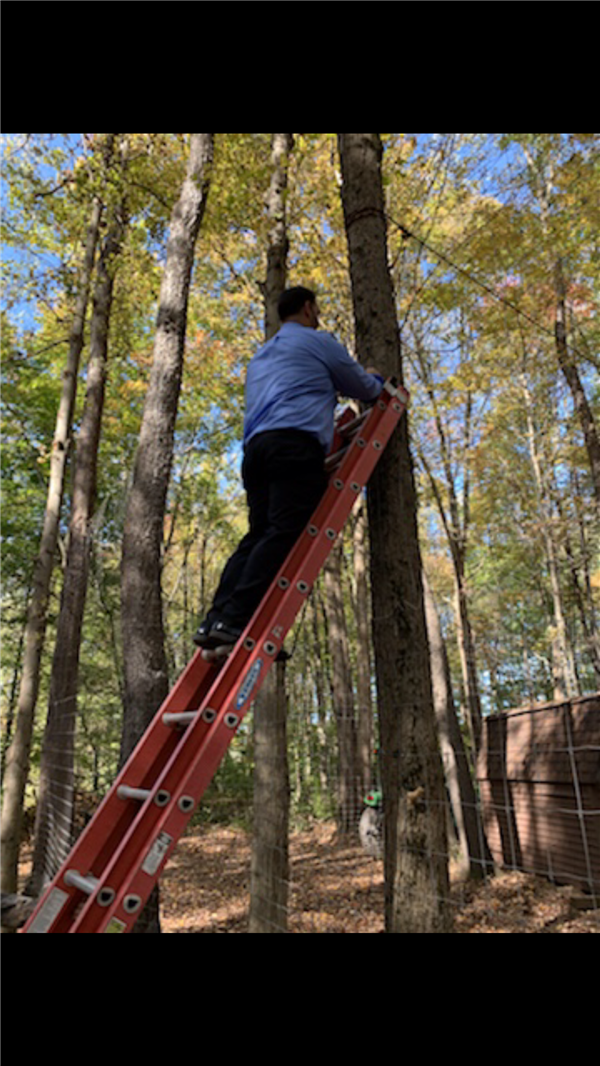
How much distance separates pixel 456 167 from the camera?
32.1 ft

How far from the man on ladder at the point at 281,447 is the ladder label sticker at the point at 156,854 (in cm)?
74

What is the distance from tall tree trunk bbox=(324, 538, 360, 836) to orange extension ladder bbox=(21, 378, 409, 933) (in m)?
10.0

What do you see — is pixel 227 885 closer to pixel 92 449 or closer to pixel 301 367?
pixel 92 449

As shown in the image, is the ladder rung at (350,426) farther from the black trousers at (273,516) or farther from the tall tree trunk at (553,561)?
the tall tree trunk at (553,561)

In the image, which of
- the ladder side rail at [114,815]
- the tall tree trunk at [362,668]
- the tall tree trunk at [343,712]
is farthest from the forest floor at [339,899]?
the ladder side rail at [114,815]

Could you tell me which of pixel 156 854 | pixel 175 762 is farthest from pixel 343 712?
pixel 156 854

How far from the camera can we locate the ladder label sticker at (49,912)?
210 cm

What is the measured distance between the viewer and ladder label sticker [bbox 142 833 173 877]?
1.98 metres

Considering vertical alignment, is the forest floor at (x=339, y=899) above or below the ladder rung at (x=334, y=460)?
below

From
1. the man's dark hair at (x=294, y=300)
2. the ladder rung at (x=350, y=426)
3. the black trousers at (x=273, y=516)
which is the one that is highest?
the man's dark hair at (x=294, y=300)

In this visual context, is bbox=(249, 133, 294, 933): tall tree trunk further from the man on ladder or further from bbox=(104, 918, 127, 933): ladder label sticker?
bbox=(104, 918, 127, 933): ladder label sticker

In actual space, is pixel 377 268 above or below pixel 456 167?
below
